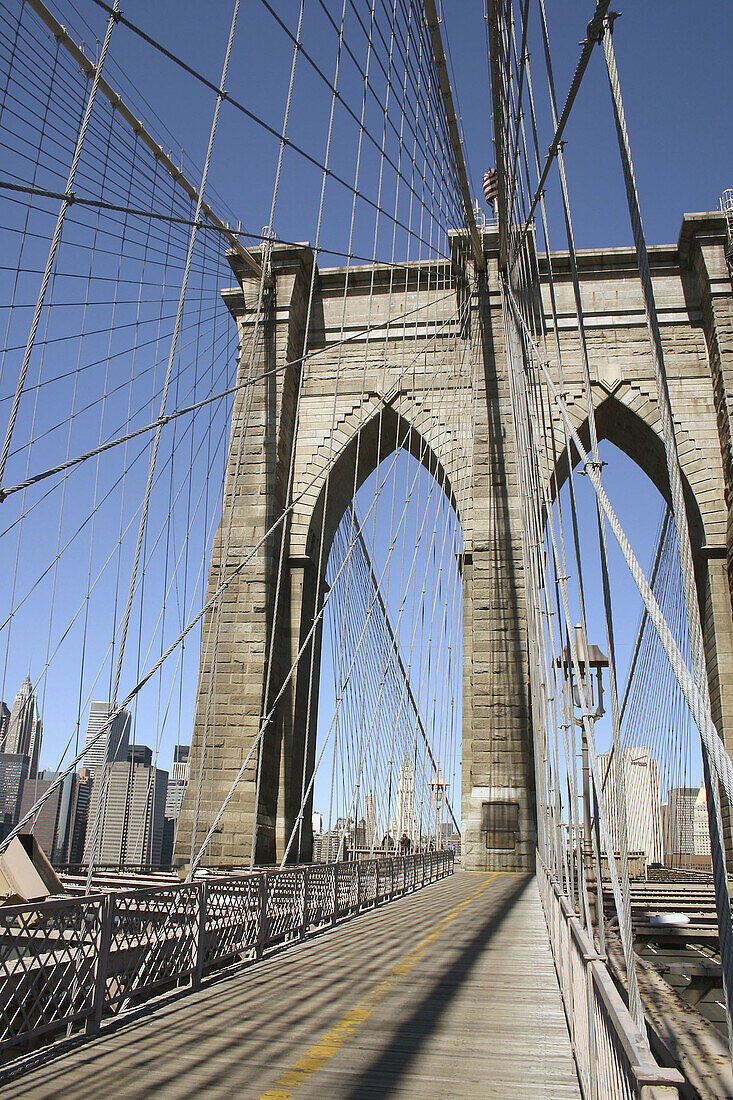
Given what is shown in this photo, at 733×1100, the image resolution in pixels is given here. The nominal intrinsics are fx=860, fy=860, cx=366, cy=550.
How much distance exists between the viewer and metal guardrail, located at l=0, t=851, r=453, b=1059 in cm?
345

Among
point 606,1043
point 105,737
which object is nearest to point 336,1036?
point 606,1043

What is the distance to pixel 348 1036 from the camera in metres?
3.49

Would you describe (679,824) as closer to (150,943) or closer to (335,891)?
(335,891)

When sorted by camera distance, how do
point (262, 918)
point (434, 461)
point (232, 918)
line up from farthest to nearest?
point (434, 461) → point (262, 918) → point (232, 918)

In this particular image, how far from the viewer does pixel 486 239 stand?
1616 centimetres

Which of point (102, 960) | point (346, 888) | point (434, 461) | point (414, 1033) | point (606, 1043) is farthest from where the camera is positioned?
point (434, 461)

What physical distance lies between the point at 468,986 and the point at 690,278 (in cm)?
1337

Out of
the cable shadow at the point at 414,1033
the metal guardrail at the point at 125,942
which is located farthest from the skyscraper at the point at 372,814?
the cable shadow at the point at 414,1033

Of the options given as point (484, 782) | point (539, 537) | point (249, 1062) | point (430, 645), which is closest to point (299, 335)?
point (430, 645)

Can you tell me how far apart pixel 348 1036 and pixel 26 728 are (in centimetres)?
1462

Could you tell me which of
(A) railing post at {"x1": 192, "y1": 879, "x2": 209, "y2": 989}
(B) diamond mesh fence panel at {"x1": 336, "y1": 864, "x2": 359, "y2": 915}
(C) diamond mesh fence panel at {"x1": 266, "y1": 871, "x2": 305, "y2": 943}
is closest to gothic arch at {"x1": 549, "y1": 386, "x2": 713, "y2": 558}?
(B) diamond mesh fence panel at {"x1": 336, "y1": 864, "x2": 359, "y2": 915}

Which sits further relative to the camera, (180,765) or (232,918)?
(180,765)

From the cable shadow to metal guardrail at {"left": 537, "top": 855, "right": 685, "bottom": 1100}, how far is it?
0.64 metres

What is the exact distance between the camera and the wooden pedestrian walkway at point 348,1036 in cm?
284
